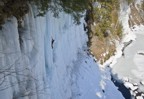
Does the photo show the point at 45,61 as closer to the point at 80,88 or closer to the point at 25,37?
the point at 25,37

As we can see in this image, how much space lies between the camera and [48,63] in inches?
445

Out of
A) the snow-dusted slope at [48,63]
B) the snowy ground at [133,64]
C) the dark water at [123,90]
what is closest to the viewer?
the snow-dusted slope at [48,63]

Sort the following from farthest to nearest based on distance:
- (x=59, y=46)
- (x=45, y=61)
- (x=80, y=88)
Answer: (x=80, y=88) < (x=59, y=46) < (x=45, y=61)

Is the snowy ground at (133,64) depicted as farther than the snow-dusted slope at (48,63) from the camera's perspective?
Yes

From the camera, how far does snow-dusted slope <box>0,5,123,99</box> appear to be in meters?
8.20

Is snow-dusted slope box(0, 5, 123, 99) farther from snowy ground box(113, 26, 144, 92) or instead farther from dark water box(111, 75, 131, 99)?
snowy ground box(113, 26, 144, 92)

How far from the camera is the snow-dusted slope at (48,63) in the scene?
323 inches

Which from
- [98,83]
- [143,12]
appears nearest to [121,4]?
[143,12]

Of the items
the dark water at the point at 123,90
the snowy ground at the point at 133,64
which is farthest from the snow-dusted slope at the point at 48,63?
the snowy ground at the point at 133,64

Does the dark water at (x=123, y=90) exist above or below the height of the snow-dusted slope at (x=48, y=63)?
below

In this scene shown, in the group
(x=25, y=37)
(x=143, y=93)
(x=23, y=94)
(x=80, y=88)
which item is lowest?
(x=143, y=93)

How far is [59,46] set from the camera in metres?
13.1

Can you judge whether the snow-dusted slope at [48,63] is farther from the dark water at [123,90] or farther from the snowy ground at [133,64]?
the snowy ground at [133,64]

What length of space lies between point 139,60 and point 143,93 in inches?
238
